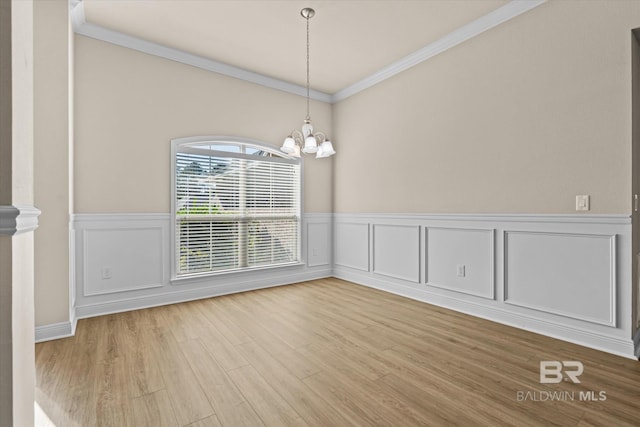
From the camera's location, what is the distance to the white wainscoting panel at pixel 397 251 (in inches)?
158

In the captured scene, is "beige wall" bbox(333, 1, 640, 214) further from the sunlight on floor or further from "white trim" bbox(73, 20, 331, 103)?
the sunlight on floor

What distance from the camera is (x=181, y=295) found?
3.89 meters

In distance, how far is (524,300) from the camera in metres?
2.98

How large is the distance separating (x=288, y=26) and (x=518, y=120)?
2.50 m

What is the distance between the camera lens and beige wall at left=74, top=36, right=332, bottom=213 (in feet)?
10.9

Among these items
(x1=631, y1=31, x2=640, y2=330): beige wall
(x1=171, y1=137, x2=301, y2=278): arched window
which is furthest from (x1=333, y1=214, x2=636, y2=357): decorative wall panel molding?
(x1=171, y1=137, x2=301, y2=278): arched window

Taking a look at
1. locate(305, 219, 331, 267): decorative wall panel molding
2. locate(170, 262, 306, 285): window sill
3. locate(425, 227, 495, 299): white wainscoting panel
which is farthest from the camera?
locate(305, 219, 331, 267): decorative wall panel molding

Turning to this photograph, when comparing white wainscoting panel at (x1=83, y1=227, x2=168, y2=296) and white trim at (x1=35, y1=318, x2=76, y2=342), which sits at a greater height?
white wainscoting panel at (x1=83, y1=227, x2=168, y2=296)

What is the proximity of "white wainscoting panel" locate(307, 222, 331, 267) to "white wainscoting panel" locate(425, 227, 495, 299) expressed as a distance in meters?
1.85

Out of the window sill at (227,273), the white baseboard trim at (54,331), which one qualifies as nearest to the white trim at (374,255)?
the window sill at (227,273)

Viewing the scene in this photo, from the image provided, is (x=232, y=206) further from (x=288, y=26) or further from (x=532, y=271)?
(x=532, y=271)

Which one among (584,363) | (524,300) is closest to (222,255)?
(524,300)

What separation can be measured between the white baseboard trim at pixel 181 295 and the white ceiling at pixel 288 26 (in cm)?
294

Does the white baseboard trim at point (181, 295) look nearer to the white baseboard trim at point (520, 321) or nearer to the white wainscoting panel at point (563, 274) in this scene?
the white baseboard trim at point (520, 321)
